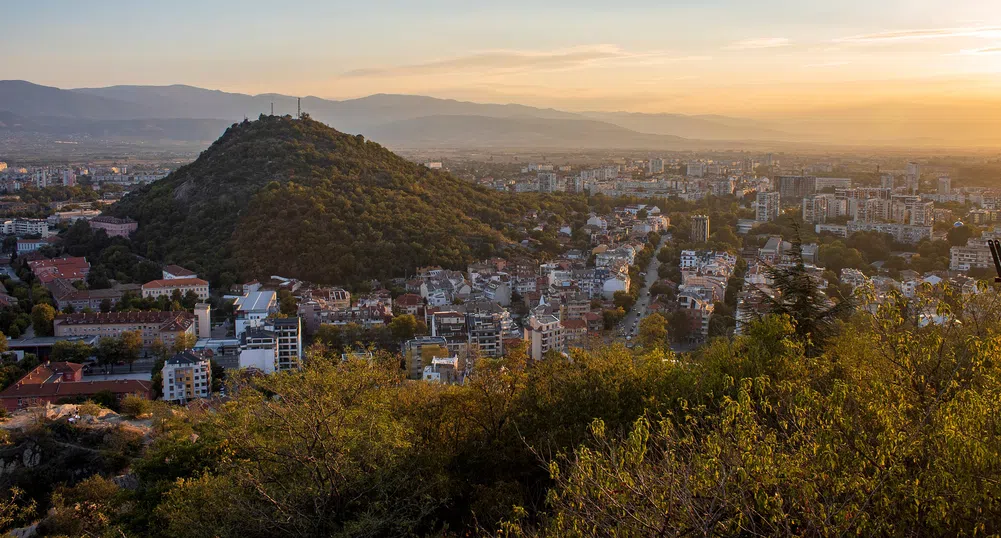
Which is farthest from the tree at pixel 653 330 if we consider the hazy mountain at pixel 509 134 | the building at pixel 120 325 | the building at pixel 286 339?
the hazy mountain at pixel 509 134

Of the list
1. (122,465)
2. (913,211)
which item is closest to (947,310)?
(122,465)

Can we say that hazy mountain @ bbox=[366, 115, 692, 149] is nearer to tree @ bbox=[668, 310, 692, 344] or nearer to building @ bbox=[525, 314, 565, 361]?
tree @ bbox=[668, 310, 692, 344]

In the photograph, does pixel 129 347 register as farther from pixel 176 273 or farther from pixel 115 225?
pixel 115 225

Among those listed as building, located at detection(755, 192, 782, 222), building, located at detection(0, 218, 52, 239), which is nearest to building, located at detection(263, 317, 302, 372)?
building, located at detection(0, 218, 52, 239)

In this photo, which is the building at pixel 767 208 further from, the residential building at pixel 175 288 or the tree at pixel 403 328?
the residential building at pixel 175 288

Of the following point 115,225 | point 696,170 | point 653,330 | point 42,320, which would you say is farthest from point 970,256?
point 696,170
